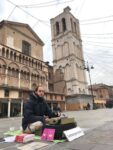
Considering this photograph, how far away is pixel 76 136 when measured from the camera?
4242 millimetres

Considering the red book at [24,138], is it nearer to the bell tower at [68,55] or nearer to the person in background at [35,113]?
the person in background at [35,113]

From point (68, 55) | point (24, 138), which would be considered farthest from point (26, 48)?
point (24, 138)

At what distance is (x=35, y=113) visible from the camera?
4.70m

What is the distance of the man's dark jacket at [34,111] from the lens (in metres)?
4.48

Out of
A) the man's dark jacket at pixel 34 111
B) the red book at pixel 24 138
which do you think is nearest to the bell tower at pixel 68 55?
the man's dark jacket at pixel 34 111

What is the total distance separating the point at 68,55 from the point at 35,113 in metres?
39.7

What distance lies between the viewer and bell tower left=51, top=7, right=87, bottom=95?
41.9 m

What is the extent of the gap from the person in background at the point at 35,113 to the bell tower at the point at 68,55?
35617 millimetres

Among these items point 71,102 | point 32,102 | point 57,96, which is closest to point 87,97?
point 71,102

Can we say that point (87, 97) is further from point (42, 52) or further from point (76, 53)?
point (42, 52)

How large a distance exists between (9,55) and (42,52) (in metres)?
10.9

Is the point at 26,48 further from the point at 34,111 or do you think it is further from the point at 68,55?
the point at 34,111

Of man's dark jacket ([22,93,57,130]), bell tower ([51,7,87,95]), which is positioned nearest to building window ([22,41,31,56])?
bell tower ([51,7,87,95])

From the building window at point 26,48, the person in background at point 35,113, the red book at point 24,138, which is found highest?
the building window at point 26,48
